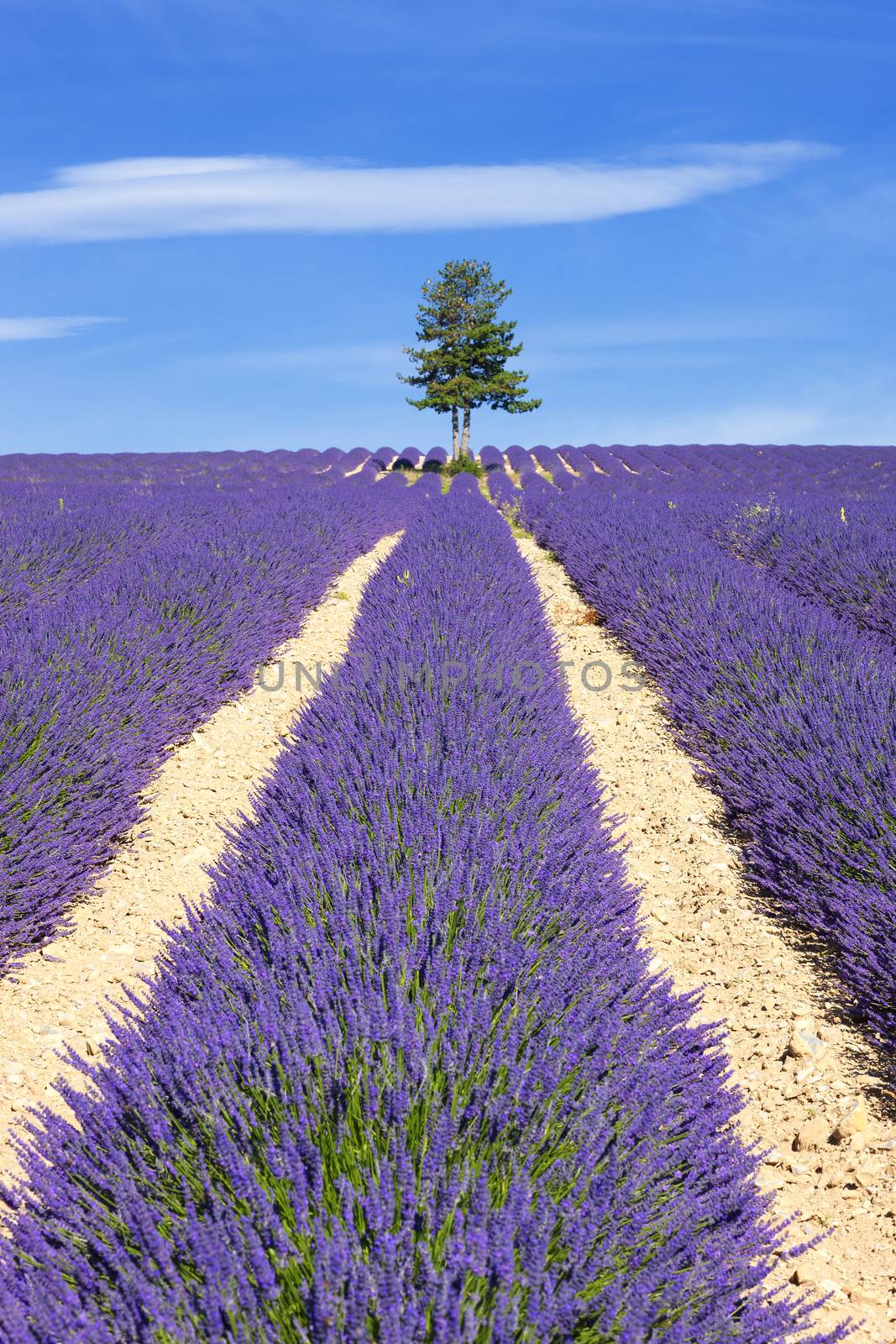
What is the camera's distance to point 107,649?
5082 mm

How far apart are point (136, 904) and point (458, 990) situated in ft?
7.92

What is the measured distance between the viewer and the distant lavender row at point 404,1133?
126 centimetres

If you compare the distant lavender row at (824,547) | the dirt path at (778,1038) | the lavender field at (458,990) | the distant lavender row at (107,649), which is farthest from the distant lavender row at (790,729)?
the distant lavender row at (107,649)

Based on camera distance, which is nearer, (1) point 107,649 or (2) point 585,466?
(1) point 107,649

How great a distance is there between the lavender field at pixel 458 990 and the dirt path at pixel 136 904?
0.02 meters

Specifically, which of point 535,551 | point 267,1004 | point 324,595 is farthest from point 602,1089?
point 535,551

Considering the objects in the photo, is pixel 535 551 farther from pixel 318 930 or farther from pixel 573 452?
pixel 573 452

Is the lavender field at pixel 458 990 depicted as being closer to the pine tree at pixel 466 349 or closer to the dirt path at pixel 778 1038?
the dirt path at pixel 778 1038

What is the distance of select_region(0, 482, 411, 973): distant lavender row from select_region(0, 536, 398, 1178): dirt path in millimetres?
103

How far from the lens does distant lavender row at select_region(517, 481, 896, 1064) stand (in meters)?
3.17

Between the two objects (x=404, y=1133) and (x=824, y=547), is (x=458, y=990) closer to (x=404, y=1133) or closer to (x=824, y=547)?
(x=404, y=1133)

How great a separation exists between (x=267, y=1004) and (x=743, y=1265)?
91cm

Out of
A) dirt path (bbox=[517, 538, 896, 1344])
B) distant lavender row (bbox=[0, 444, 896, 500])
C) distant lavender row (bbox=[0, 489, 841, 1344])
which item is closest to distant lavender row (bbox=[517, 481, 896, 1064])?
dirt path (bbox=[517, 538, 896, 1344])

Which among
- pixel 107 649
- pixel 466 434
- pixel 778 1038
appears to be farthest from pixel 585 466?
pixel 778 1038
